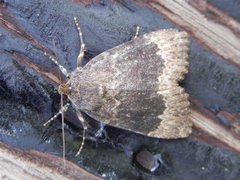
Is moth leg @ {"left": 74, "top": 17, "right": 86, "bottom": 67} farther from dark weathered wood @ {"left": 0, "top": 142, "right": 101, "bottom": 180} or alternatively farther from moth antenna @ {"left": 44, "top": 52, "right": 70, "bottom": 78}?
dark weathered wood @ {"left": 0, "top": 142, "right": 101, "bottom": 180}

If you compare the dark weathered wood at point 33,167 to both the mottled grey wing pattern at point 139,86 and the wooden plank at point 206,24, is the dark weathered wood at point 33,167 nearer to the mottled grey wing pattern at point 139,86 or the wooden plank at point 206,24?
the mottled grey wing pattern at point 139,86

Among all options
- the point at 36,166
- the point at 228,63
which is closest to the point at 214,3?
the point at 228,63

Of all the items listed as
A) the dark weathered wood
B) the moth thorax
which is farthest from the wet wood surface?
the moth thorax

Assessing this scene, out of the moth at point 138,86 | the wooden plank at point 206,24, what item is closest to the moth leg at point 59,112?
the moth at point 138,86

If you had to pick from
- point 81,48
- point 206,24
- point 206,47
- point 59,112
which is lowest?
point 59,112

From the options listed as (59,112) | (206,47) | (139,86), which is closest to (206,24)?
(206,47)

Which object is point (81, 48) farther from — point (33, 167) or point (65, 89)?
point (33, 167)

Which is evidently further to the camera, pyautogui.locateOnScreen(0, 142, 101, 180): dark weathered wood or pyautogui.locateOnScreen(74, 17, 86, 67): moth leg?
pyautogui.locateOnScreen(74, 17, 86, 67): moth leg

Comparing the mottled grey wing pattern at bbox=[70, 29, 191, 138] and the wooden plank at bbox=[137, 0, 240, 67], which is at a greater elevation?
the wooden plank at bbox=[137, 0, 240, 67]

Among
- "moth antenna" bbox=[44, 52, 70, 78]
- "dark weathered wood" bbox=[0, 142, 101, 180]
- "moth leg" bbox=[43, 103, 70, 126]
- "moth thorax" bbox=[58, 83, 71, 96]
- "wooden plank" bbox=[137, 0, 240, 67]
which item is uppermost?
"wooden plank" bbox=[137, 0, 240, 67]
